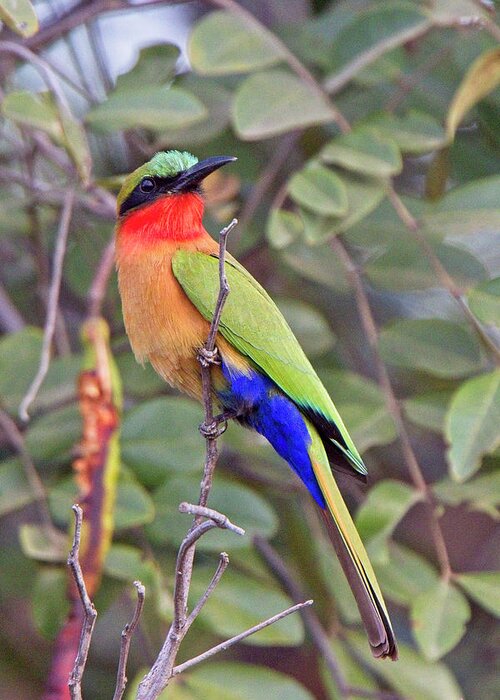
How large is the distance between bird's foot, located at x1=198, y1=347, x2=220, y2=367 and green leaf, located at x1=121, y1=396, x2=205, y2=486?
0.52m

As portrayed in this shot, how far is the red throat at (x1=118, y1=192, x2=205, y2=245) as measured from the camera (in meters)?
2.78

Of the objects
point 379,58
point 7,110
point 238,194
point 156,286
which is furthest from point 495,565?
point 7,110

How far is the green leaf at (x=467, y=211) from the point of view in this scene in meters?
2.94

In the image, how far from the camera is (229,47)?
3162 millimetres

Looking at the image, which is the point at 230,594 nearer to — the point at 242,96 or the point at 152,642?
the point at 152,642

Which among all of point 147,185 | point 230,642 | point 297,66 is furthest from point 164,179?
point 230,642

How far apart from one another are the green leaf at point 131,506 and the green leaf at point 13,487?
0.27 m

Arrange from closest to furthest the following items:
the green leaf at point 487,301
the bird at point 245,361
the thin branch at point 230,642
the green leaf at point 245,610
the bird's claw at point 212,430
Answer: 1. the thin branch at point 230,642
2. the bird's claw at point 212,430
3. the bird at point 245,361
4. the green leaf at point 487,301
5. the green leaf at point 245,610

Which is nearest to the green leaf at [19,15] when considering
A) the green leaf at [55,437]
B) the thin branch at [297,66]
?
the thin branch at [297,66]

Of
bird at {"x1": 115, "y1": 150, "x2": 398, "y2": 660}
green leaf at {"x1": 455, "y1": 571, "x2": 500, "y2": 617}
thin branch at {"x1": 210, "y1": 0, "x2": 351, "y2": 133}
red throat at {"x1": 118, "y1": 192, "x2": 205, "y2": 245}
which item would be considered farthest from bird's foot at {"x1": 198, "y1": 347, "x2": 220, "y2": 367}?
thin branch at {"x1": 210, "y1": 0, "x2": 351, "y2": 133}

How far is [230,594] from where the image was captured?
2.88 meters

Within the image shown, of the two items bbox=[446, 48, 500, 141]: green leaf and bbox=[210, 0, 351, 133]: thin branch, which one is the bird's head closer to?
bbox=[210, 0, 351, 133]: thin branch

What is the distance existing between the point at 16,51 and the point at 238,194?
1273mm

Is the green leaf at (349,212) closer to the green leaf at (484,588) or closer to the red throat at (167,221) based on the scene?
the red throat at (167,221)
